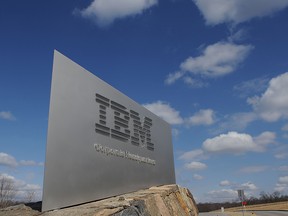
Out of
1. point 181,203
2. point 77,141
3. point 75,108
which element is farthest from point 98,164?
point 181,203

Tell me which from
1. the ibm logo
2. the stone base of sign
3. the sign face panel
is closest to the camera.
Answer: the stone base of sign

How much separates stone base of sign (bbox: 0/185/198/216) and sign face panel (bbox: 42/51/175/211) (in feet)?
1.40

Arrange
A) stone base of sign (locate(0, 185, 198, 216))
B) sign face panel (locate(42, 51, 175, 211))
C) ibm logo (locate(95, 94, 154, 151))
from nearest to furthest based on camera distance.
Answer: stone base of sign (locate(0, 185, 198, 216)) → sign face panel (locate(42, 51, 175, 211)) → ibm logo (locate(95, 94, 154, 151))

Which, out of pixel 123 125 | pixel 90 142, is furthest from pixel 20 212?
pixel 123 125

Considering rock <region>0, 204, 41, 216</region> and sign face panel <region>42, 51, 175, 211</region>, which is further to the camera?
sign face panel <region>42, 51, 175, 211</region>

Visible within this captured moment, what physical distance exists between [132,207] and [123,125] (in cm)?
333

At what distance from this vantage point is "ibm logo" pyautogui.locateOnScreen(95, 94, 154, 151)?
9172mm

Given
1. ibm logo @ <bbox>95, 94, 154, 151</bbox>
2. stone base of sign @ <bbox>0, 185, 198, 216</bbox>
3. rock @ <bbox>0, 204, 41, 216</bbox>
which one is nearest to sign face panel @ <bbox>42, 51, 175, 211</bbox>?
ibm logo @ <bbox>95, 94, 154, 151</bbox>

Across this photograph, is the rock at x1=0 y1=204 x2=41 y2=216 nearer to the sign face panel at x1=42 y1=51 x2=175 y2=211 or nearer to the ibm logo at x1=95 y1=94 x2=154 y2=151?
the sign face panel at x1=42 y1=51 x2=175 y2=211

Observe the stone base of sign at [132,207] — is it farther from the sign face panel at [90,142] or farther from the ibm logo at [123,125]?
the ibm logo at [123,125]

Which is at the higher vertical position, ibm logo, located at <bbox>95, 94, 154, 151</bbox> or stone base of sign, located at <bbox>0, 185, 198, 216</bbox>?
ibm logo, located at <bbox>95, 94, 154, 151</bbox>

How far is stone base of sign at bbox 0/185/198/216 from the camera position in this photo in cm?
663

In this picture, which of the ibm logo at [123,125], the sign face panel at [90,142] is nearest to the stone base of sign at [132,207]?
the sign face panel at [90,142]

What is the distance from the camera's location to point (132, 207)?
7.39 metres
